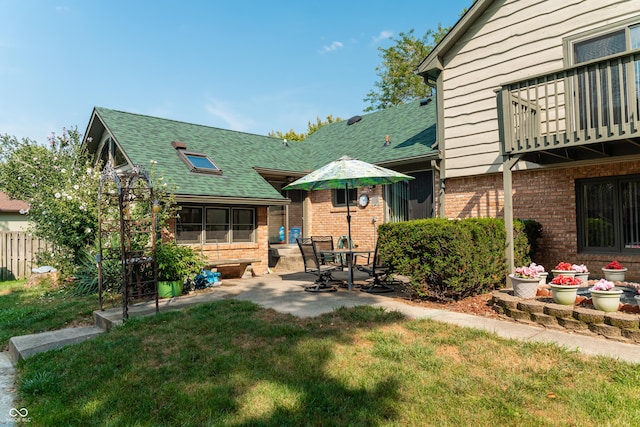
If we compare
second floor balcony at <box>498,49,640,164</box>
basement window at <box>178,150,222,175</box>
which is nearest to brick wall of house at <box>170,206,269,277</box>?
basement window at <box>178,150,222,175</box>

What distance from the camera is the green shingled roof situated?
420 inches

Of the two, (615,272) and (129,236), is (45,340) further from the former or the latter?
(615,272)

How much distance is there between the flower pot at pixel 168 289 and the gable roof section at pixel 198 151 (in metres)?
2.73

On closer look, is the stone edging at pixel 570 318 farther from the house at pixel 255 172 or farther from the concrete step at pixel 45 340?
the concrete step at pixel 45 340

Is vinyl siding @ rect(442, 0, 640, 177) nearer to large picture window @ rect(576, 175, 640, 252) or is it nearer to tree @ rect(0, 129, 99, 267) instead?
large picture window @ rect(576, 175, 640, 252)

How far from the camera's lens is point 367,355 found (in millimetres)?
3877

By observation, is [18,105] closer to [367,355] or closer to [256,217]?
[256,217]

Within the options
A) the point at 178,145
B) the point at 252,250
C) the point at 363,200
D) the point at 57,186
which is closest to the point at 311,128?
the point at 363,200

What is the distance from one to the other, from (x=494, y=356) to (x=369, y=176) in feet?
13.2

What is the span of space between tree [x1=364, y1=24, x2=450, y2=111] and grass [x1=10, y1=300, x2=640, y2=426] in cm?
2542

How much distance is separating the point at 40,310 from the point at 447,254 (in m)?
7.35

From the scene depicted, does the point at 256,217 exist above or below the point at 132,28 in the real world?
below

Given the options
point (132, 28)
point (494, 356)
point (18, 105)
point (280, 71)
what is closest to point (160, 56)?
point (132, 28)

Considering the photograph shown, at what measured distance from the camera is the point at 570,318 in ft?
15.0
